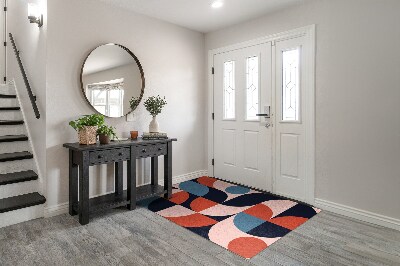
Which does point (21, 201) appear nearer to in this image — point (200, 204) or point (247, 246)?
point (200, 204)

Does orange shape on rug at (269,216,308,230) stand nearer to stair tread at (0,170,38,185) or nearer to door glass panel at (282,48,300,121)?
door glass panel at (282,48,300,121)

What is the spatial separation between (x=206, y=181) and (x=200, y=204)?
101 cm

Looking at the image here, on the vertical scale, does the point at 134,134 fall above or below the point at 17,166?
above

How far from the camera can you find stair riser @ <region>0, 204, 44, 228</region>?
2592mm

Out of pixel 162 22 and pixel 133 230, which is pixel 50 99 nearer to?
pixel 133 230

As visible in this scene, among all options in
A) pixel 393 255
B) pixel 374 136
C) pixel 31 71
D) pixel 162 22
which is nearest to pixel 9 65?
pixel 31 71

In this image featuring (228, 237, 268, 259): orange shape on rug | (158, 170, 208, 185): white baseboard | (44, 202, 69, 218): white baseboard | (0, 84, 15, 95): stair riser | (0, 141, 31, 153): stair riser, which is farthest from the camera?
(158, 170, 208, 185): white baseboard

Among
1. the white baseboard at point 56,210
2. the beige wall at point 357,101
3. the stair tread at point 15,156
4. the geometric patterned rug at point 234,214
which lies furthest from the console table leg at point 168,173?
the beige wall at point 357,101

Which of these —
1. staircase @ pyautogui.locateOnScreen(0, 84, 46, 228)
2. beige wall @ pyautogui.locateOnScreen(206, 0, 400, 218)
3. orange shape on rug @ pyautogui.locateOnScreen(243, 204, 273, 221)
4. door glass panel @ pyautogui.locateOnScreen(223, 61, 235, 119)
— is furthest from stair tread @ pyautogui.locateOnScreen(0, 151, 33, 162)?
beige wall @ pyautogui.locateOnScreen(206, 0, 400, 218)

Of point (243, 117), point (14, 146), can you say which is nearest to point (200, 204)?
point (243, 117)

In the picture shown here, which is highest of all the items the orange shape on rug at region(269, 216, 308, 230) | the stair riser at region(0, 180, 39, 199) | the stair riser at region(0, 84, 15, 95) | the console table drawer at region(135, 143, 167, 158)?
the stair riser at region(0, 84, 15, 95)

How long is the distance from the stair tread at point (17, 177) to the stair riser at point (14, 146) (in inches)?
15.3

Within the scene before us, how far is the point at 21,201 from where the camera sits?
2.72 meters

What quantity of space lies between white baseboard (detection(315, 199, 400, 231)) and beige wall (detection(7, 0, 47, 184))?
3198mm
